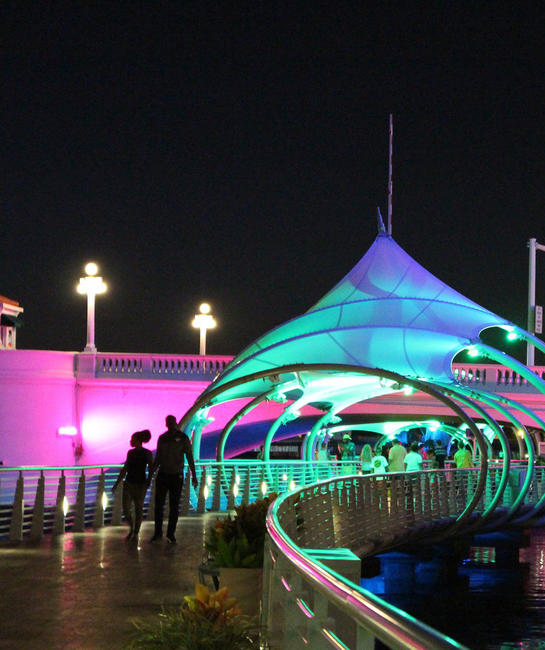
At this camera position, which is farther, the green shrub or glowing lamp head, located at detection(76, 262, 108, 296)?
glowing lamp head, located at detection(76, 262, 108, 296)

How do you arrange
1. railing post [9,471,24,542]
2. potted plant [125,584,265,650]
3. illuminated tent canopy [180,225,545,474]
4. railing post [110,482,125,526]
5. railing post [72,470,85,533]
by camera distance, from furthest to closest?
illuminated tent canopy [180,225,545,474] → railing post [110,482,125,526] → railing post [72,470,85,533] → railing post [9,471,24,542] → potted plant [125,584,265,650]

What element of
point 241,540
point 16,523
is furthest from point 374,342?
point 241,540

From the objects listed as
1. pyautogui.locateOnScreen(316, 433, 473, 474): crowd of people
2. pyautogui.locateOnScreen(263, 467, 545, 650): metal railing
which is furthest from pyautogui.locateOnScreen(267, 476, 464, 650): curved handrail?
pyautogui.locateOnScreen(316, 433, 473, 474): crowd of people

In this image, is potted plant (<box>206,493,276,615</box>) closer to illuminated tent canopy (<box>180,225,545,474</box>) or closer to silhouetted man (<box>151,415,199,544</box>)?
silhouetted man (<box>151,415,199,544</box>)

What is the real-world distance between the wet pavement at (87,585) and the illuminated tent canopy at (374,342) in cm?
1177

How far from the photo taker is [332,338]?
28516 mm

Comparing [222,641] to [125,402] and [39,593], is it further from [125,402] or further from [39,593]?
[125,402]

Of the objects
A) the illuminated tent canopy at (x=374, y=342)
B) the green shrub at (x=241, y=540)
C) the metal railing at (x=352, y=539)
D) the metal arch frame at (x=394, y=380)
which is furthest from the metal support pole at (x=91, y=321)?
the green shrub at (x=241, y=540)

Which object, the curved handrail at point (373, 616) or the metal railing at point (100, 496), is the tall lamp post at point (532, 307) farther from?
the curved handrail at point (373, 616)

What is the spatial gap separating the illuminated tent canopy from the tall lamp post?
14.8 metres

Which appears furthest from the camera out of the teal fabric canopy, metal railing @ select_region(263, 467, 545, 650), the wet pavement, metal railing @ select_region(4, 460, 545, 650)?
the teal fabric canopy

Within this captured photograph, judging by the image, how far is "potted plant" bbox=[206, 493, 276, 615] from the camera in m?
9.68

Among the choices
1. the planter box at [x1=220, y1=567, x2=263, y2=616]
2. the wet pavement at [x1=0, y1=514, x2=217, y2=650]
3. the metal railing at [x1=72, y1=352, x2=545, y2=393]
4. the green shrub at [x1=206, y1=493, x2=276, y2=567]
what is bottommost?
→ the wet pavement at [x1=0, y1=514, x2=217, y2=650]

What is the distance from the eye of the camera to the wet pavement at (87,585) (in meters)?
8.27
